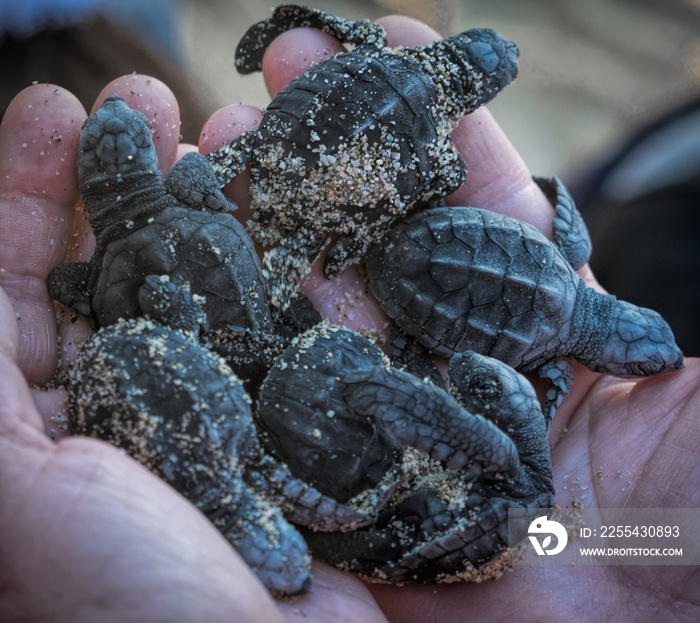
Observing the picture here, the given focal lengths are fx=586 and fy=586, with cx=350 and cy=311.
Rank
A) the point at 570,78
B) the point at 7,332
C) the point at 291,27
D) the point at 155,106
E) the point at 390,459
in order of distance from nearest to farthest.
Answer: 1. the point at 7,332
2. the point at 390,459
3. the point at 155,106
4. the point at 291,27
5. the point at 570,78

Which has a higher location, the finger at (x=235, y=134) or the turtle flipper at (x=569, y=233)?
the finger at (x=235, y=134)

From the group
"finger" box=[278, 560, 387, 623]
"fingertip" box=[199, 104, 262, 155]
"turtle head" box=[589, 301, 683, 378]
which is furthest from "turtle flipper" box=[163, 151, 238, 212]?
"turtle head" box=[589, 301, 683, 378]

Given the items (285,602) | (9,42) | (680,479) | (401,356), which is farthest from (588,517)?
(9,42)

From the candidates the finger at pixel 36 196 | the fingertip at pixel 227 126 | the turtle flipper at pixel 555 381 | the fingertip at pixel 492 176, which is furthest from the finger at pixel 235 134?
the turtle flipper at pixel 555 381

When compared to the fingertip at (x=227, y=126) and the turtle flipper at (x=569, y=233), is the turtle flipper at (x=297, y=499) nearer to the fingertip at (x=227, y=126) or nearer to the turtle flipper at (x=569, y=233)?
the fingertip at (x=227, y=126)

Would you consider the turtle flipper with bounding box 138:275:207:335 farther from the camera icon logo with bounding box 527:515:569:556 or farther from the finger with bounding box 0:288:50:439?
the camera icon logo with bounding box 527:515:569:556

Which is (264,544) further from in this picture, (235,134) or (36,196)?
(235,134)

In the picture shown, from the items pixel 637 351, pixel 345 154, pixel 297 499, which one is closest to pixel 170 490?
pixel 297 499
